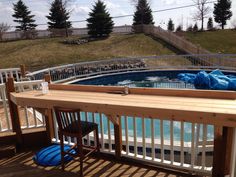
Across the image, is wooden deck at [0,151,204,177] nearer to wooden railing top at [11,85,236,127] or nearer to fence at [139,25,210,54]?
wooden railing top at [11,85,236,127]

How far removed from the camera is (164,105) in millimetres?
2443

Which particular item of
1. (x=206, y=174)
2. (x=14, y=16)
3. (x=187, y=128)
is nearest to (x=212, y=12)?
(x=14, y=16)

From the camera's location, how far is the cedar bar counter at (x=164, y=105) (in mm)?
2211

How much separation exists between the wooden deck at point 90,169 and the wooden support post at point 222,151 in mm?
482

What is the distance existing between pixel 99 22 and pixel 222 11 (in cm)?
1951

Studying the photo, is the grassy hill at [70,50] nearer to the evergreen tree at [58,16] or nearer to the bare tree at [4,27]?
the bare tree at [4,27]

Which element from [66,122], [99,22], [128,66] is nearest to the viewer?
[66,122]

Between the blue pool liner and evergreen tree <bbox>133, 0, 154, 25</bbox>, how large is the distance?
28.8 meters

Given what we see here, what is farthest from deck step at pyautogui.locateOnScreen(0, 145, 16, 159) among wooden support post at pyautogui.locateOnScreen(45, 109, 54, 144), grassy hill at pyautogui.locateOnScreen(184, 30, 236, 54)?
grassy hill at pyautogui.locateOnScreen(184, 30, 236, 54)

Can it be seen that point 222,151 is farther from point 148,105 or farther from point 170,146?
point 148,105

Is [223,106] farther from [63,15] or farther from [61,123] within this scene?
[63,15]

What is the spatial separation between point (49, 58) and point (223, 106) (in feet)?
59.9

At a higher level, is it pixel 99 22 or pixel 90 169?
pixel 99 22

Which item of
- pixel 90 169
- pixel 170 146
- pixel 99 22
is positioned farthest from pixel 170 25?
pixel 90 169
